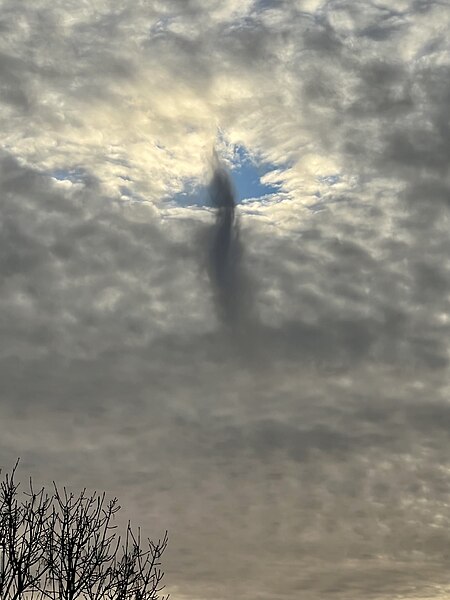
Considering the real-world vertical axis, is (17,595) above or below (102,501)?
below

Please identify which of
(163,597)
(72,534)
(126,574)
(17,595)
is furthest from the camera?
(163,597)

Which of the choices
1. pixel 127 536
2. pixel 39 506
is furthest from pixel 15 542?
pixel 127 536

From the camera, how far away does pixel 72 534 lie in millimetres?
37125

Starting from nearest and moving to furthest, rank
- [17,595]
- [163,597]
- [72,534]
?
[17,595], [72,534], [163,597]

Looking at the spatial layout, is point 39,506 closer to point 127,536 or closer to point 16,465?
point 16,465

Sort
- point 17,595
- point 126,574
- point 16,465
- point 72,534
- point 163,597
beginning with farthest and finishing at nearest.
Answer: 1. point 163,597
2. point 126,574
3. point 72,534
4. point 16,465
5. point 17,595

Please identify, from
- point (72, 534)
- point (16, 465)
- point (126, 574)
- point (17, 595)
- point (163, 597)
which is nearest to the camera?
point (17, 595)

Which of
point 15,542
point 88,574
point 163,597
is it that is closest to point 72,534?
point 88,574

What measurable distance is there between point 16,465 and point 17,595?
4.80 meters

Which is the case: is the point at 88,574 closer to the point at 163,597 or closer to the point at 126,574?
the point at 126,574

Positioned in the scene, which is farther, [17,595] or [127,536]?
[127,536]

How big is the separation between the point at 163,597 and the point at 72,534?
975cm

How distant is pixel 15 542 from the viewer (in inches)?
1315

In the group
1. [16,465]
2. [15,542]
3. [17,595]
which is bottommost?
[17,595]
